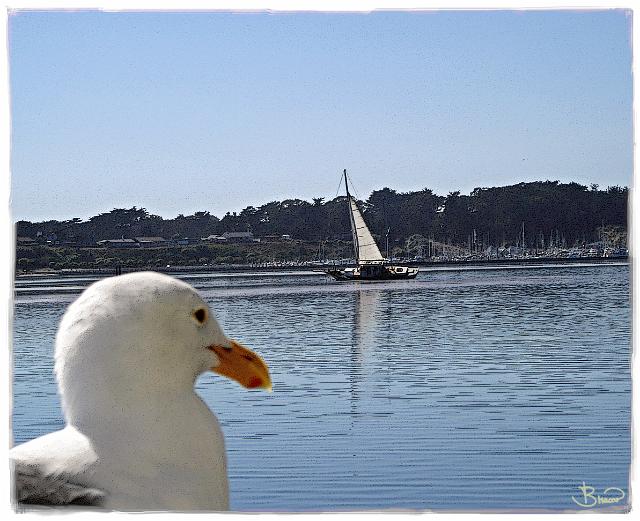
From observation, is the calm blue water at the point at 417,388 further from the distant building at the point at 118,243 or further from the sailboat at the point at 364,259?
the distant building at the point at 118,243

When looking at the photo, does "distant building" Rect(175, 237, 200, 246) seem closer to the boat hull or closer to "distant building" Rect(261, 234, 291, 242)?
"distant building" Rect(261, 234, 291, 242)

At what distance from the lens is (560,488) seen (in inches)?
183

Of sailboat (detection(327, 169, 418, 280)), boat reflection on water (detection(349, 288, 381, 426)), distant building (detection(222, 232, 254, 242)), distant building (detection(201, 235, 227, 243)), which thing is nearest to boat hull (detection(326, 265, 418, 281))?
sailboat (detection(327, 169, 418, 280))

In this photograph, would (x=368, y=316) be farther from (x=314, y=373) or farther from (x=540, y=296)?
(x=540, y=296)

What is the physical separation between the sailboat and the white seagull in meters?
2.34

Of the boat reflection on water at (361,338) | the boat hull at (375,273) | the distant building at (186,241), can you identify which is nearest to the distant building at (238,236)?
the distant building at (186,241)

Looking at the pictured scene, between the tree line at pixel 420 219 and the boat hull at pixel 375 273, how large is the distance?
42 centimetres

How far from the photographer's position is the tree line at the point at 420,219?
4941 mm

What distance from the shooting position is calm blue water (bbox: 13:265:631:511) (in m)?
4.61

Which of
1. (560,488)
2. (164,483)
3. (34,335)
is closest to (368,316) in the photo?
(560,488)

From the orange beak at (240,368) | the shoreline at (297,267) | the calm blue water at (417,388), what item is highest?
the shoreline at (297,267)

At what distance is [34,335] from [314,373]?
3.25 metres

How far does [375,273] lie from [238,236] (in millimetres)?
1437

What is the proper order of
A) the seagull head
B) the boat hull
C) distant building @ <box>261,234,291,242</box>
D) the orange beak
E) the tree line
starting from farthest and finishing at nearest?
the boat hull, distant building @ <box>261,234,291,242</box>, the tree line, the orange beak, the seagull head
